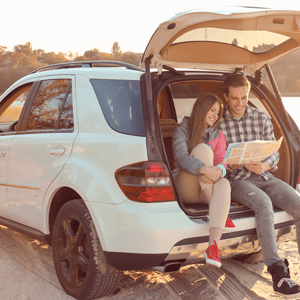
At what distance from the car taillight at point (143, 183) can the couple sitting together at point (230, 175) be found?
0.40 metres

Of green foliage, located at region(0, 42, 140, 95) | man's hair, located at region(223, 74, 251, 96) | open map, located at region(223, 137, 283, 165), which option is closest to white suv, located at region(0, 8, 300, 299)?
man's hair, located at region(223, 74, 251, 96)

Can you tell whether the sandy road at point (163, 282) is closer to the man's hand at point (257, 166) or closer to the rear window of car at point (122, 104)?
the man's hand at point (257, 166)

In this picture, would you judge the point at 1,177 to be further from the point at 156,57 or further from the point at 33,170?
the point at 156,57

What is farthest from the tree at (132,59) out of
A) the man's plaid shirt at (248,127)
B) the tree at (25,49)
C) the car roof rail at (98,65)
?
the tree at (25,49)

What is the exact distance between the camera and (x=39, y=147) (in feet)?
12.0

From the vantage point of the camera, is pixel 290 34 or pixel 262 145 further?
pixel 262 145

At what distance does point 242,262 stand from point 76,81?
2.25m

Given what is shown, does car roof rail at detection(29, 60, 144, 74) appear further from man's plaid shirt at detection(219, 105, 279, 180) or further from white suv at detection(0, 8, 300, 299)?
man's plaid shirt at detection(219, 105, 279, 180)

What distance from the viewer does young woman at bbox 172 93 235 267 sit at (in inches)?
117

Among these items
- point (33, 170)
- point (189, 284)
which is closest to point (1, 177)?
point (33, 170)

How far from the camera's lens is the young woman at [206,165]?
2979 mm

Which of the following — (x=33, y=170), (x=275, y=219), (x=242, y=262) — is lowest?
(x=242, y=262)

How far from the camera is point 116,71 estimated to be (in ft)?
10.7

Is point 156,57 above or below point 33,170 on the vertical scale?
above
